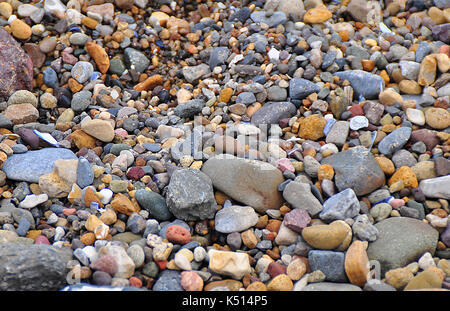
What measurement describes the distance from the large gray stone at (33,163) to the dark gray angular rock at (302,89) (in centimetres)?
149

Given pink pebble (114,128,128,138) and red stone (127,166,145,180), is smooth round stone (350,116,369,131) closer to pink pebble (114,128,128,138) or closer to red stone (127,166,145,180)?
red stone (127,166,145,180)

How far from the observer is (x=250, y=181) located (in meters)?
2.26

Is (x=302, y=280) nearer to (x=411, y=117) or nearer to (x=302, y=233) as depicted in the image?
(x=302, y=233)

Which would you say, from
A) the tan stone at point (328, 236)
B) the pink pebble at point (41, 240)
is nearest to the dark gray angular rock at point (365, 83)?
the tan stone at point (328, 236)

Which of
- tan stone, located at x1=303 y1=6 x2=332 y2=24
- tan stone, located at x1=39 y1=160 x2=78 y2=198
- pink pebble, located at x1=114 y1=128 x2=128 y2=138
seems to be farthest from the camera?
tan stone, located at x1=303 y1=6 x2=332 y2=24

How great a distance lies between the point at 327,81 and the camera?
288cm

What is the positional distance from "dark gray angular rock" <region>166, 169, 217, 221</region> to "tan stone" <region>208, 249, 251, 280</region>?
279 millimetres

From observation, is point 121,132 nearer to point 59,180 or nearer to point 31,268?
point 59,180

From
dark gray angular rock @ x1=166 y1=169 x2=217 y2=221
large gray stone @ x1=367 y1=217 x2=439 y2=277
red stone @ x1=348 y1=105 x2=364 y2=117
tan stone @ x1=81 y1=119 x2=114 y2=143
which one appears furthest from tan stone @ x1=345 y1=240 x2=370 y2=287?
tan stone @ x1=81 y1=119 x2=114 y2=143

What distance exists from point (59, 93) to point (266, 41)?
160cm

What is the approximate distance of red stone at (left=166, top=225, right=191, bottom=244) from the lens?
2.01m

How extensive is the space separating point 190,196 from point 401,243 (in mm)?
1053

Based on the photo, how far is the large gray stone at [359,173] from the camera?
225 cm

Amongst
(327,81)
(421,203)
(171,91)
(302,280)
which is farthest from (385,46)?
(302,280)
